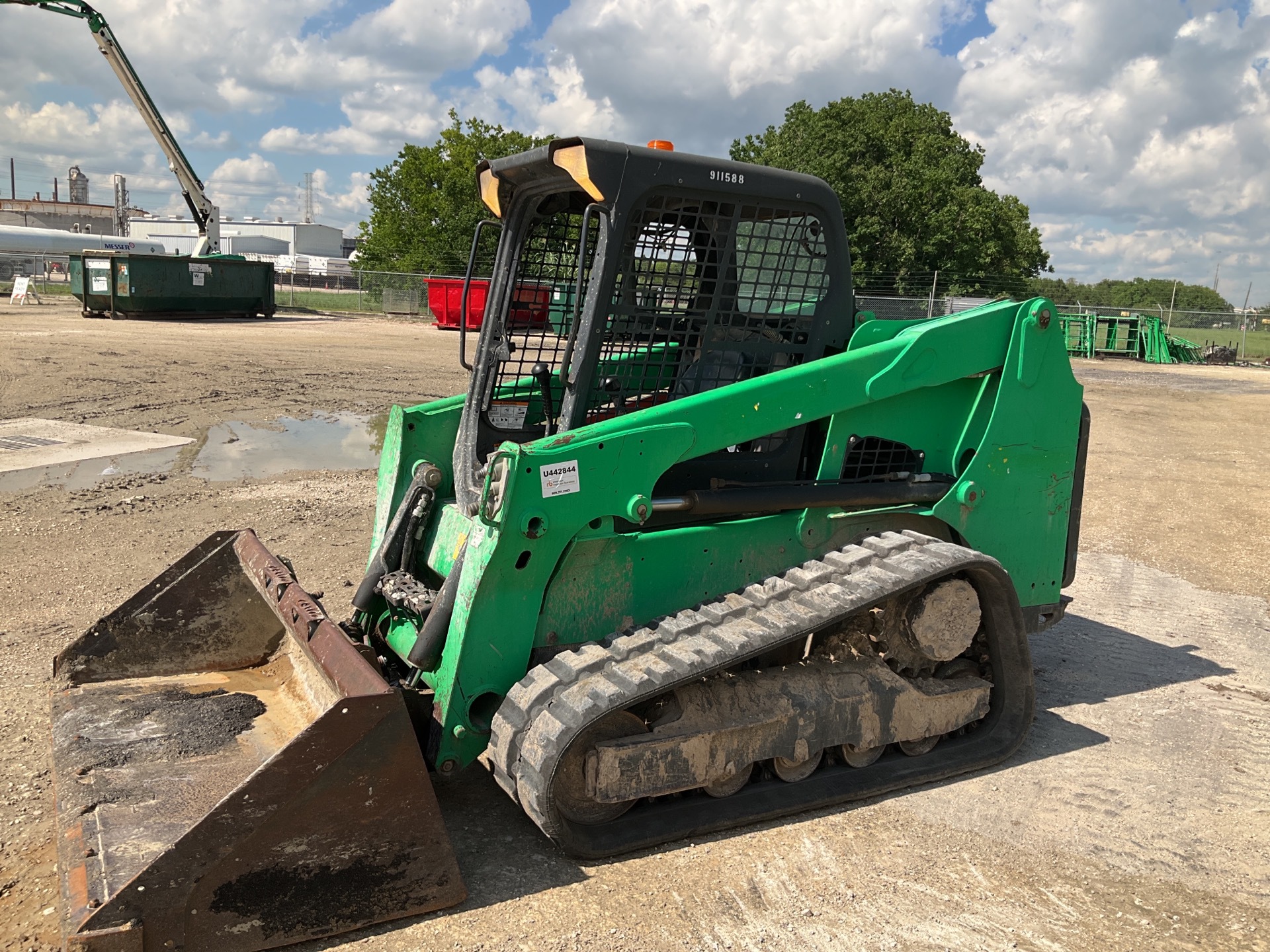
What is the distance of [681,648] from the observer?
352 cm

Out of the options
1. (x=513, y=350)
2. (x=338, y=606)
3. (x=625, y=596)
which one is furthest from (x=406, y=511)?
(x=338, y=606)

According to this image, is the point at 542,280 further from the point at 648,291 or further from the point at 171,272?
the point at 171,272

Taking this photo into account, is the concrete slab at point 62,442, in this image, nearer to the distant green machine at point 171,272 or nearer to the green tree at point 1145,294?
the distant green machine at point 171,272

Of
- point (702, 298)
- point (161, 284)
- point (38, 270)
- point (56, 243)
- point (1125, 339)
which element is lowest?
point (1125, 339)

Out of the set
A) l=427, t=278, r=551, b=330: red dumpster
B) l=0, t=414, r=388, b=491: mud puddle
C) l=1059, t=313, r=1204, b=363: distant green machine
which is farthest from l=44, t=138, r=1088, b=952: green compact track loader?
l=1059, t=313, r=1204, b=363: distant green machine

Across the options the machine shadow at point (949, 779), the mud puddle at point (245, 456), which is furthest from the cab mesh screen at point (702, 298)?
the mud puddle at point (245, 456)

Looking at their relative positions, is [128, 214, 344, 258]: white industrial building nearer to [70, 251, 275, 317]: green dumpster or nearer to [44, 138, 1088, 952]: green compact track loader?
[70, 251, 275, 317]: green dumpster

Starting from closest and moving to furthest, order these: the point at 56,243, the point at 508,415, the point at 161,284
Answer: the point at 508,415 → the point at 161,284 → the point at 56,243

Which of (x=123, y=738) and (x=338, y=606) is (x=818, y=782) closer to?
(x=123, y=738)

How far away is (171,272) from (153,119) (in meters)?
4.90

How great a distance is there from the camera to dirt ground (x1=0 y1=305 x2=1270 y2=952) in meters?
3.17

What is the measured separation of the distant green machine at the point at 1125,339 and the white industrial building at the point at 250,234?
231 ft

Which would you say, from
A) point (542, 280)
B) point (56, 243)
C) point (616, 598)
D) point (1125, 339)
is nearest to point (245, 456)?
point (542, 280)

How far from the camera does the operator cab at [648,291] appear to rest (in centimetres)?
381
